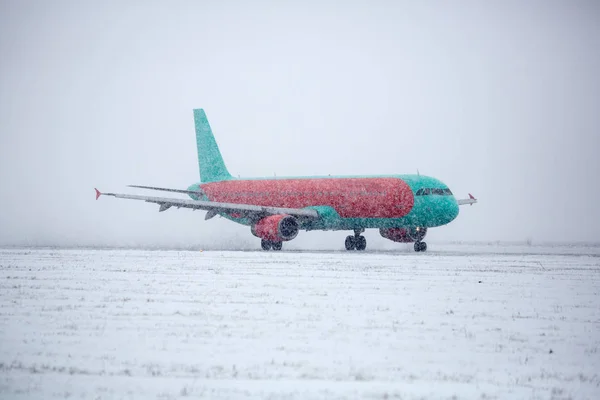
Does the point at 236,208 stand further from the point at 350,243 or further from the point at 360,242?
the point at 360,242

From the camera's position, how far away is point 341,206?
39.9m

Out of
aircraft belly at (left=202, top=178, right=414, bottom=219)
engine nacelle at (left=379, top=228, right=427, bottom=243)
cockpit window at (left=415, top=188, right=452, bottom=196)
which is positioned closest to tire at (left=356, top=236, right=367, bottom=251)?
engine nacelle at (left=379, top=228, right=427, bottom=243)

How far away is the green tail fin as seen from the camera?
4934 centimetres

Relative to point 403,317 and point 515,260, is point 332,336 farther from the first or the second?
point 515,260

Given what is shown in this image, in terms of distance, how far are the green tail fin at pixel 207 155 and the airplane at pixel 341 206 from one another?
4.18 metres

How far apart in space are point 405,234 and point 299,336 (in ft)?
90.9

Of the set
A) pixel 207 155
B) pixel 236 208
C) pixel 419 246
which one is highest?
pixel 207 155

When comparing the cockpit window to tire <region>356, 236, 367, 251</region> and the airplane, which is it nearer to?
the airplane

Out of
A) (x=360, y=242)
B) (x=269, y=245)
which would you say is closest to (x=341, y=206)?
(x=360, y=242)

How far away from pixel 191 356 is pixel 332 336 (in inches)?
105

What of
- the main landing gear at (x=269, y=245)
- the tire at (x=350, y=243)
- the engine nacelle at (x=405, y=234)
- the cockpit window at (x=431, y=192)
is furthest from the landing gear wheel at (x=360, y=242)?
the cockpit window at (x=431, y=192)

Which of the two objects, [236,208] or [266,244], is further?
[266,244]

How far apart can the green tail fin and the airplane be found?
418 centimetres

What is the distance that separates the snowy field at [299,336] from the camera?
998cm
